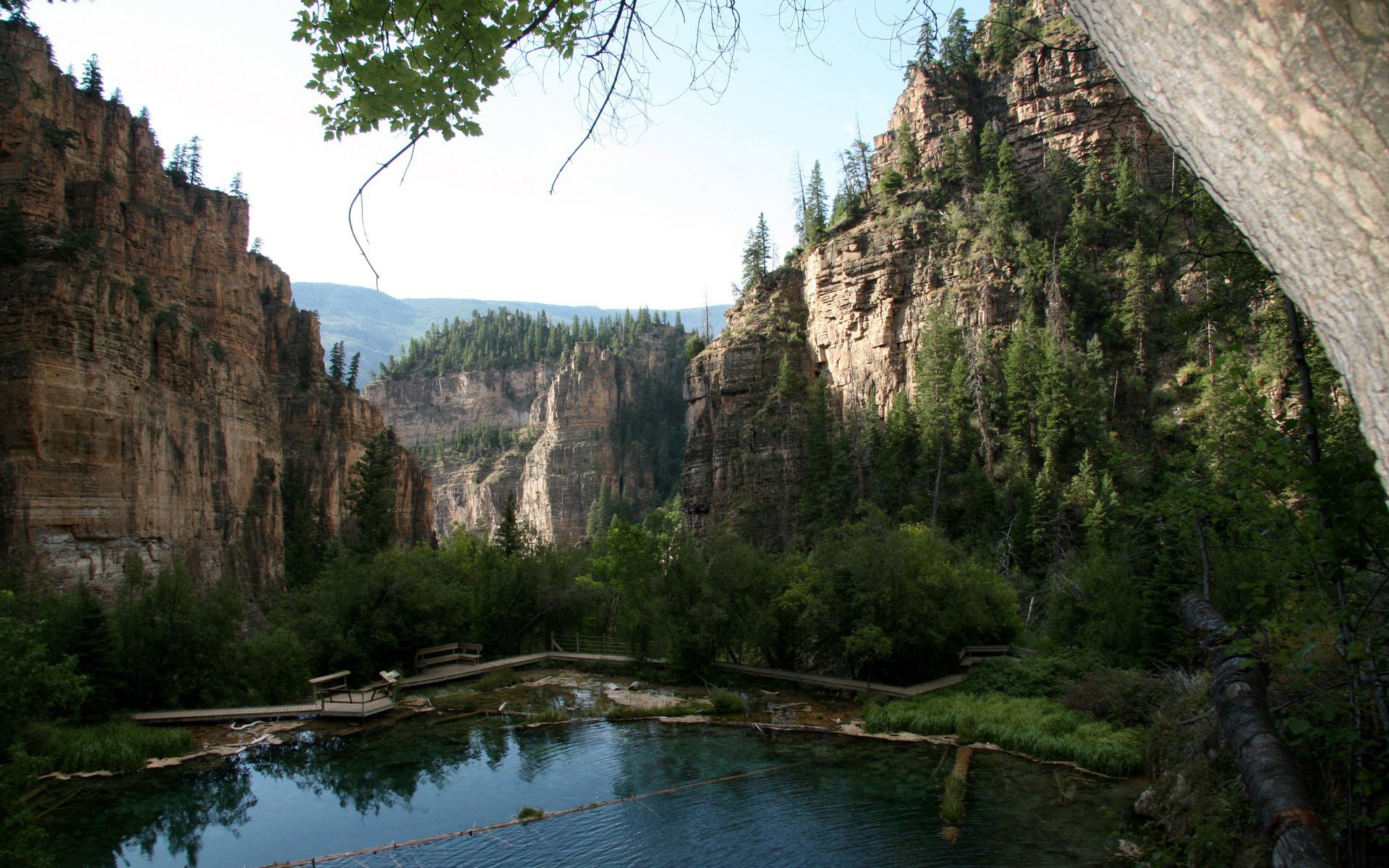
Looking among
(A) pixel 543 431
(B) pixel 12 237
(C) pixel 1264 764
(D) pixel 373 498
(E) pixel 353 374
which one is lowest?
(C) pixel 1264 764

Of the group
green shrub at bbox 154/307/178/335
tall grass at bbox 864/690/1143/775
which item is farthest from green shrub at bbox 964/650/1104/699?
green shrub at bbox 154/307/178/335

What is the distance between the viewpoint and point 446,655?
1006 inches

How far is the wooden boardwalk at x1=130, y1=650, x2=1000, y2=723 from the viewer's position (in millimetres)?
18266

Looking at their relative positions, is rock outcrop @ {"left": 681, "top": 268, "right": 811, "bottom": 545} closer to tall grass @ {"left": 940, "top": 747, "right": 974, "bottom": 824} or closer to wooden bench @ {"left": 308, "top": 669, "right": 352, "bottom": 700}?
wooden bench @ {"left": 308, "top": 669, "right": 352, "bottom": 700}

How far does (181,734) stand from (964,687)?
1761 centimetres

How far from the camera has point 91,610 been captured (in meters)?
17.5

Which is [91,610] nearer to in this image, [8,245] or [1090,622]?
[8,245]

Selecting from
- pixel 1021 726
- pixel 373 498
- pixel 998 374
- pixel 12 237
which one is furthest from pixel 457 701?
pixel 998 374

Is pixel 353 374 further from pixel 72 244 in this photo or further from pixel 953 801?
pixel 953 801

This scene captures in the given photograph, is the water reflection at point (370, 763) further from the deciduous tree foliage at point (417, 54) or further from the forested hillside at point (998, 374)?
the deciduous tree foliage at point (417, 54)

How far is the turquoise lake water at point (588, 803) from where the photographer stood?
37.9 ft

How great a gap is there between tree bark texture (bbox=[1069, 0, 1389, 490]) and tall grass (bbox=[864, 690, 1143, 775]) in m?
15.2

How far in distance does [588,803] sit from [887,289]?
155 feet

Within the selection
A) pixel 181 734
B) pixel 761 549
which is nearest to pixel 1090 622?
pixel 761 549
